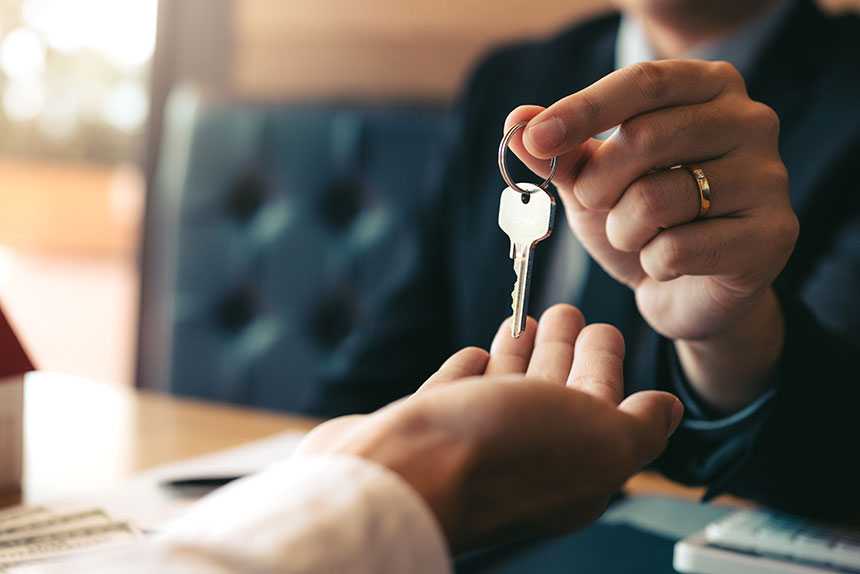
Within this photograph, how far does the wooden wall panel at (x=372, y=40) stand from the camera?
4.29 feet

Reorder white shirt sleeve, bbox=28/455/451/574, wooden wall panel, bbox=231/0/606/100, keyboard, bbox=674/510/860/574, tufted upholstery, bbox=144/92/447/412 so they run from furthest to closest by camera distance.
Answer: wooden wall panel, bbox=231/0/606/100 → tufted upholstery, bbox=144/92/447/412 → keyboard, bbox=674/510/860/574 → white shirt sleeve, bbox=28/455/451/574

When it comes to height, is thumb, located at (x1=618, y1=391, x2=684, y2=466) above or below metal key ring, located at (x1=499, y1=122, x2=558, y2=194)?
below

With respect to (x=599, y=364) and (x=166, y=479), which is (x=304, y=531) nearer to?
(x=599, y=364)

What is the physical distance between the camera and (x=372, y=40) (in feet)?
4.49

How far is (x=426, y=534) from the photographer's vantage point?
0.29m

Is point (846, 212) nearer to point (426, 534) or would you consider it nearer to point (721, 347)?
point (721, 347)

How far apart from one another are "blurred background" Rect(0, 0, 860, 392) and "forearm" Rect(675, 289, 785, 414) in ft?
1.95

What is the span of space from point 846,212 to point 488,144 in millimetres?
359

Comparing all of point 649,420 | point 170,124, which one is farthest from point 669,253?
point 170,124

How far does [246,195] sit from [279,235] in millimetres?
75

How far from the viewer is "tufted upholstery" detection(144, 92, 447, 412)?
1159mm

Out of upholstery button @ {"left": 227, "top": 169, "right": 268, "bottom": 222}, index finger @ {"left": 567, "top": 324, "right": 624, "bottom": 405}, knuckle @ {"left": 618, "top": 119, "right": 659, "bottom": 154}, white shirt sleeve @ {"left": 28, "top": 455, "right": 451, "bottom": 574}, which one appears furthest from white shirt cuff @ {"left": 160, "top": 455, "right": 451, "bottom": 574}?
upholstery button @ {"left": 227, "top": 169, "right": 268, "bottom": 222}

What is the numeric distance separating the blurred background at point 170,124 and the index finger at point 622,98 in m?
0.68

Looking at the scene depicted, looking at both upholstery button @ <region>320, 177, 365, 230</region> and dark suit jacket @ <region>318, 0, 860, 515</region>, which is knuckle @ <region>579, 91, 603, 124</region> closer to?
dark suit jacket @ <region>318, 0, 860, 515</region>
